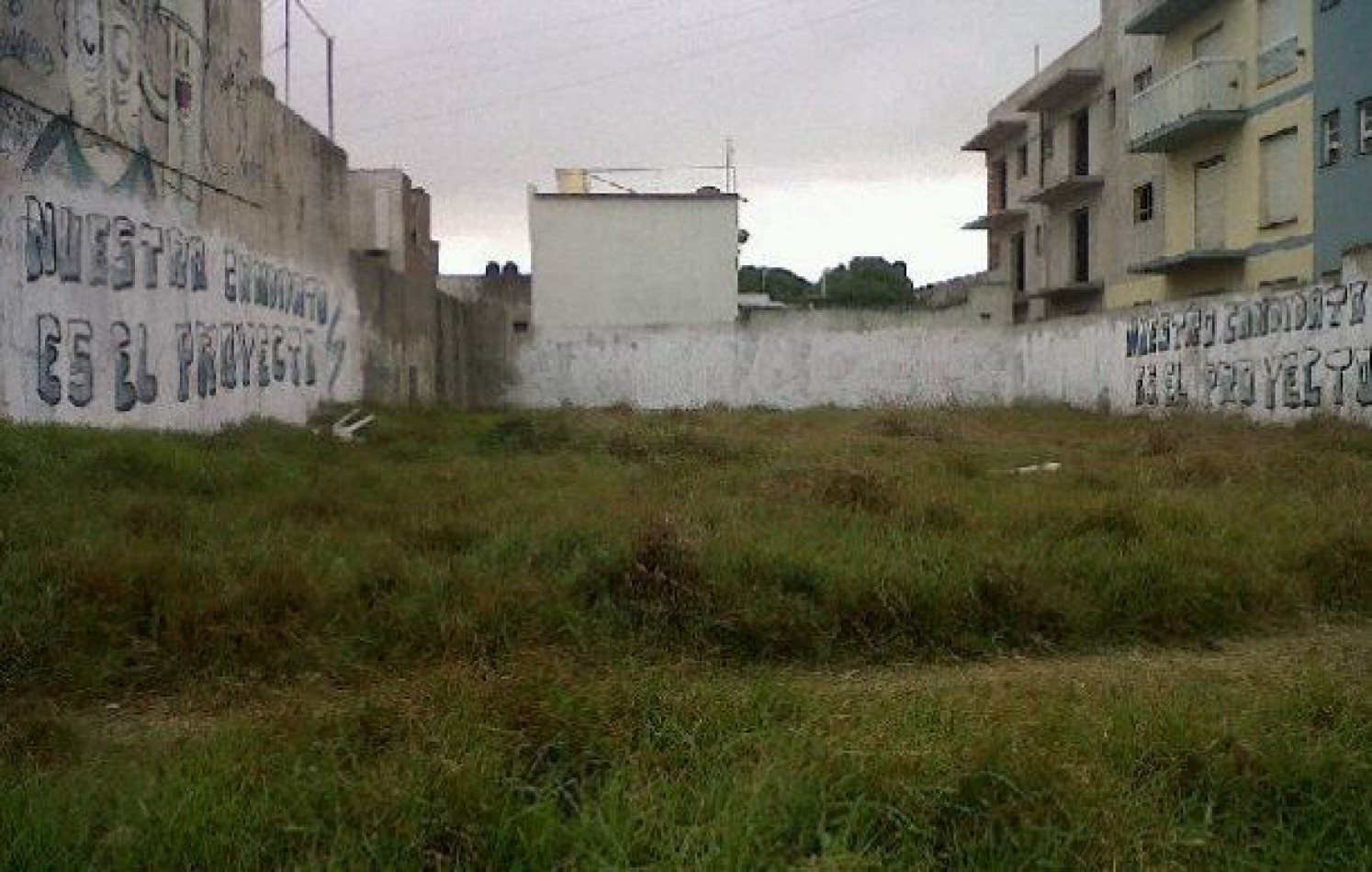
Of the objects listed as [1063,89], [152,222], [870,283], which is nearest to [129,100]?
[152,222]

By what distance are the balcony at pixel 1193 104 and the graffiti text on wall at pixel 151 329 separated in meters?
18.0

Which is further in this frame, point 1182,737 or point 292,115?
point 292,115

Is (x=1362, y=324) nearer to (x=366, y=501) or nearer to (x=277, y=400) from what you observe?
(x=366, y=501)

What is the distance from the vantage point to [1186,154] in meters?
25.4

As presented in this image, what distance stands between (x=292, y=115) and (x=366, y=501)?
28.8ft

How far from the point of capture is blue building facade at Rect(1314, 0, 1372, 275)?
19203 millimetres

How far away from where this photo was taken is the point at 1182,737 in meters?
3.58

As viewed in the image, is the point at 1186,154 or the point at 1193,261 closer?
the point at 1193,261

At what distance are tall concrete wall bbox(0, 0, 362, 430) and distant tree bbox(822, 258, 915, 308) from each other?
38.6 metres

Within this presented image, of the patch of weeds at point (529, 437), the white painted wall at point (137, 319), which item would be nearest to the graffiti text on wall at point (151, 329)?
the white painted wall at point (137, 319)

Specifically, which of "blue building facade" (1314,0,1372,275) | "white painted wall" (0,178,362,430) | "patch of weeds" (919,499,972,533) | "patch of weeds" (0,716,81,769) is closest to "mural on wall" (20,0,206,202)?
"white painted wall" (0,178,362,430)

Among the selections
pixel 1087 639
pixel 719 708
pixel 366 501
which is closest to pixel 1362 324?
pixel 1087 639

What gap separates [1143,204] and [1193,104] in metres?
5.13

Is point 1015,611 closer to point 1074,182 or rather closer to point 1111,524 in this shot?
point 1111,524
